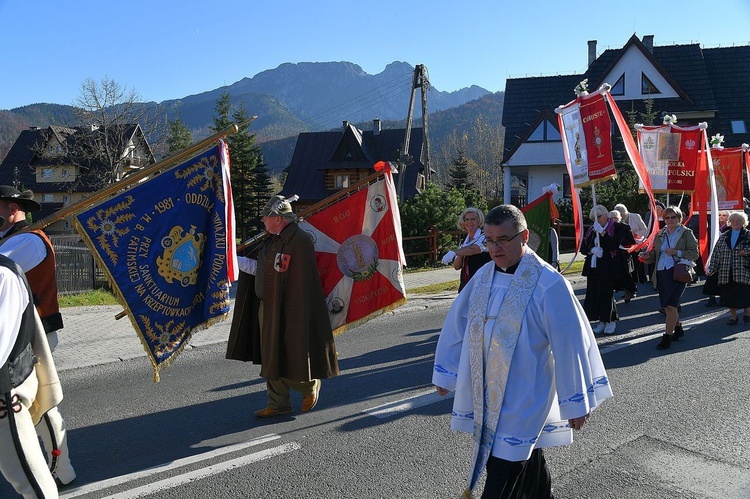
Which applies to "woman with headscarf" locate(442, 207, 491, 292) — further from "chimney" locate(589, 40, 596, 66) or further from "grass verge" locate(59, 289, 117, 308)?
"chimney" locate(589, 40, 596, 66)

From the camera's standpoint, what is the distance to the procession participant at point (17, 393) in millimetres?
3123

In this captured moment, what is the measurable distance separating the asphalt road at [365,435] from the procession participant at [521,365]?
1.13 metres

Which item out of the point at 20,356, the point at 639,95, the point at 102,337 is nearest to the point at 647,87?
the point at 639,95

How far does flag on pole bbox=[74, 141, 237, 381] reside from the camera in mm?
5062

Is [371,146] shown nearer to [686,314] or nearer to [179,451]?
[686,314]

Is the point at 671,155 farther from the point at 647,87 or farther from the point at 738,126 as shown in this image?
the point at 738,126

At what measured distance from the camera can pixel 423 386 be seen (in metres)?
6.94

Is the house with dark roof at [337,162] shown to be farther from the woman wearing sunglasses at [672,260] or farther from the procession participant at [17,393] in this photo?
the procession participant at [17,393]

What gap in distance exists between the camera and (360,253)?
6.79m

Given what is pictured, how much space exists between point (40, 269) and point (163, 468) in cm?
163

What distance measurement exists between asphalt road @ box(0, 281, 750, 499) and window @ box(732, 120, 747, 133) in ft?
109

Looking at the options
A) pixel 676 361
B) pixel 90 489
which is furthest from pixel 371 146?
pixel 90 489

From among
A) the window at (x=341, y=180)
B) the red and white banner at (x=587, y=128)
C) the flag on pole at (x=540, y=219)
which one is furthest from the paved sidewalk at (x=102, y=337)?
the window at (x=341, y=180)

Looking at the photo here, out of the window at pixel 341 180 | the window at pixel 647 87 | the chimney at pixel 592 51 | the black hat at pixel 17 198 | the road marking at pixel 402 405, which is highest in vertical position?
the chimney at pixel 592 51
